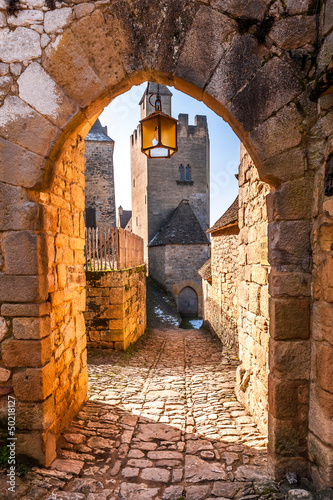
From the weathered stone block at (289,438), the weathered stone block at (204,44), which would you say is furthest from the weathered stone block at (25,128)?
the weathered stone block at (289,438)

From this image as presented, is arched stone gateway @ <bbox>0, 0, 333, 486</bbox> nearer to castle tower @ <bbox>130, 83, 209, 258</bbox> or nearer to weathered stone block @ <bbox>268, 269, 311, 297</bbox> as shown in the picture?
weathered stone block @ <bbox>268, 269, 311, 297</bbox>

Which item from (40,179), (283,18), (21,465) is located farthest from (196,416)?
(283,18)

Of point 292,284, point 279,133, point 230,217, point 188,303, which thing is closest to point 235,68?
point 279,133

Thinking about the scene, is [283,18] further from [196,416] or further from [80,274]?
[196,416]

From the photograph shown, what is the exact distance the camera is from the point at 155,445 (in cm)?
287

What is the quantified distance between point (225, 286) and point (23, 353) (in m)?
5.40

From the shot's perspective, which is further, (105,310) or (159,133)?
(105,310)

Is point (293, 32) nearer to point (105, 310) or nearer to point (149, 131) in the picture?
point (149, 131)

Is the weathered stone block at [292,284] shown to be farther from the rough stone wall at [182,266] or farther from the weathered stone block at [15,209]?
the rough stone wall at [182,266]

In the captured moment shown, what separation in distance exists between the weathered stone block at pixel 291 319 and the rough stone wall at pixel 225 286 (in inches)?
141

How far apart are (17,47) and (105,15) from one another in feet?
2.44

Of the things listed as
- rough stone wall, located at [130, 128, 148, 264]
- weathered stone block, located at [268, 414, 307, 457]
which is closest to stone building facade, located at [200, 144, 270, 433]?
weathered stone block, located at [268, 414, 307, 457]

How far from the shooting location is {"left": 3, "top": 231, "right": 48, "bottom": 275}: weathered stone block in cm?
234

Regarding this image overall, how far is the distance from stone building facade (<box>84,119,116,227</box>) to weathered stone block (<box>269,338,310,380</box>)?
15863mm
